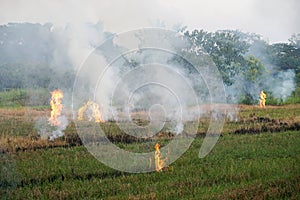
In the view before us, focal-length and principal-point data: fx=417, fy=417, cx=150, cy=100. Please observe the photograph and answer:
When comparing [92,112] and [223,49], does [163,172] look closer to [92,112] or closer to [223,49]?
[92,112]

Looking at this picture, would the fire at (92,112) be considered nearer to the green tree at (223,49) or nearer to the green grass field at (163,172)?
the green grass field at (163,172)

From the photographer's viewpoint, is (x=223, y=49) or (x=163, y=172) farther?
(x=223, y=49)

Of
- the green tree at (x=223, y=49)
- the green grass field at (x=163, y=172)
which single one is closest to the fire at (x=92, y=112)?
the green grass field at (x=163, y=172)

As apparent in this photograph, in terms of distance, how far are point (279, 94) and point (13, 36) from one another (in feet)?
78.9

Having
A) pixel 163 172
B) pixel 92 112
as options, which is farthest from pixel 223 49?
pixel 163 172

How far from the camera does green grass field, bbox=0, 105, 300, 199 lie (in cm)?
732

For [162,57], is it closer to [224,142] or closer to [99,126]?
[99,126]

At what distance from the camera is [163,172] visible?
29.4 ft

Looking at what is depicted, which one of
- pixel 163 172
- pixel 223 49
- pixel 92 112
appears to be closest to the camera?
pixel 163 172

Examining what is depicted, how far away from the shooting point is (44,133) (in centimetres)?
1444

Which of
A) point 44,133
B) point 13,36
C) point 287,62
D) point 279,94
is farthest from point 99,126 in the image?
point 13,36

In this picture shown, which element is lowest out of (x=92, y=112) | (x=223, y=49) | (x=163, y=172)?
(x=163, y=172)

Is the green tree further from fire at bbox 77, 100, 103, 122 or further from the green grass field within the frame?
the green grass field

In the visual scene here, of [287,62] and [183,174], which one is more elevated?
[287,62]
